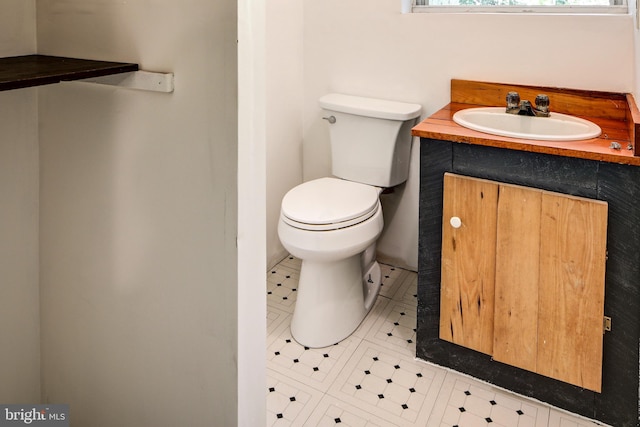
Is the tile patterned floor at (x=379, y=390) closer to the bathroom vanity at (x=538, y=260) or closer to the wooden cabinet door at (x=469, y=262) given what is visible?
the bathroom vanity at (x=538, y=260)

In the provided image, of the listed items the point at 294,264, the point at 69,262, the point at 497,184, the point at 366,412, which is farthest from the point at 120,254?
the point at 294,264

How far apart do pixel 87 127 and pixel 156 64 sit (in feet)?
0.77

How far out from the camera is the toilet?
6.48 ft

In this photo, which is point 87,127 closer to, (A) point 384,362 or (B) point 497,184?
(B) point 497,184

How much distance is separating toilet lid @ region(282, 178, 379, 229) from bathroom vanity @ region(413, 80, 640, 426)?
28 centimetres

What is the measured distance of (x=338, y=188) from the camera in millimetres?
2279

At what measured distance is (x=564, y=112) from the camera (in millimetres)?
2049

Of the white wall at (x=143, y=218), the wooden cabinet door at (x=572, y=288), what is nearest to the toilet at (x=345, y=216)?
the wooden cabinet door at (x=572, y=288)

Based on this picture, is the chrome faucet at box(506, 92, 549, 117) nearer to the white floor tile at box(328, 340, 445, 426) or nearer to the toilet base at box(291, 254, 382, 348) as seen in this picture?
the toilet base at box(291, 254, 382, 348)

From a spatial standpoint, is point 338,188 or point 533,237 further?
point 338,188

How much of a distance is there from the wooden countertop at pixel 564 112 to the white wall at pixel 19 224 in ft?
3.82

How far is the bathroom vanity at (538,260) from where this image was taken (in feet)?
5.14

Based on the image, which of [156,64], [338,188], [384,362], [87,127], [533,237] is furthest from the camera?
[338,188]

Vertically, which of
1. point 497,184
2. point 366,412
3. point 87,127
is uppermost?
point 87,127
